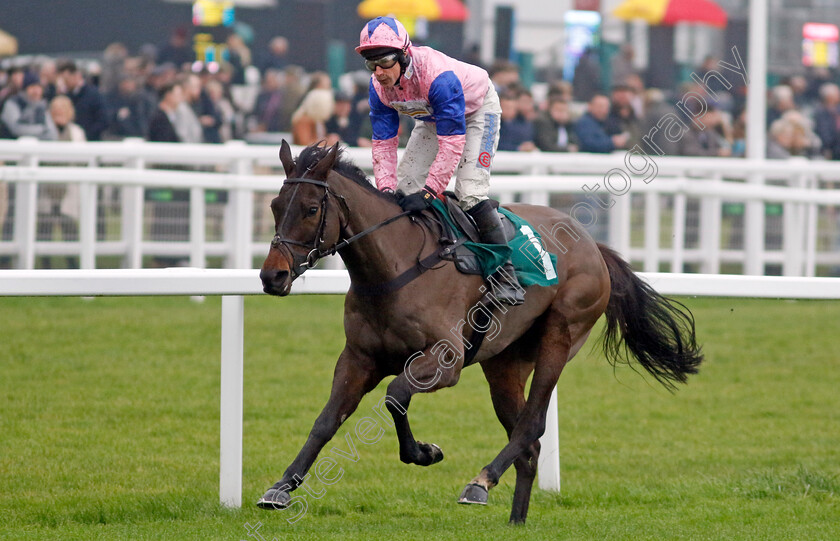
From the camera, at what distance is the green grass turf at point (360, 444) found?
4938mm

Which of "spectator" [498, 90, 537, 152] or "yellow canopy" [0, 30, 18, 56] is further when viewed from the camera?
"yellow canopy" [0, 30, 18, 56]

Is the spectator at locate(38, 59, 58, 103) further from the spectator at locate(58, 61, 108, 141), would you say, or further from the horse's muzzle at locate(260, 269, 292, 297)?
the horse's muzzle at locate(260, 269, 292, 297)

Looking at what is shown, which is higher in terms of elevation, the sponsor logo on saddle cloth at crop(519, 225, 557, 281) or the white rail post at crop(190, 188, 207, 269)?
the sponsor logo on saddle cloth at crop(519, 225, 557, 281)

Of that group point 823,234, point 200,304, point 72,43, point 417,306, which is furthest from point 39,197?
point 72,43

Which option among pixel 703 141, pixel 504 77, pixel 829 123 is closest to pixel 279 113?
pixel 504 77

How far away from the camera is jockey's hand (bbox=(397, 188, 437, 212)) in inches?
188

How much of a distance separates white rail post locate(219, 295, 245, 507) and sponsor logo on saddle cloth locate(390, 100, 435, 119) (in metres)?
1.01

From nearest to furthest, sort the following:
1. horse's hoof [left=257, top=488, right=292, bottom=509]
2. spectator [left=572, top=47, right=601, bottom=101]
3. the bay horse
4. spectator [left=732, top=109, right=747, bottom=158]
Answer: horse's hoof [left=257, top=488, right=292, bottom=509] → the bay horse → spectator [left=732, top=109, right=747, bottom=158] → spectator [left=572, top=47, right=601, bottom=101]

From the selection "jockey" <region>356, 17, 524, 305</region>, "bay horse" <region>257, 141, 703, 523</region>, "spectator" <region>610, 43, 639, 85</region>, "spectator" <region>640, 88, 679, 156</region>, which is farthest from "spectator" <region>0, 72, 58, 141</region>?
"spectator" <region>610, 43, 639, 85</region>

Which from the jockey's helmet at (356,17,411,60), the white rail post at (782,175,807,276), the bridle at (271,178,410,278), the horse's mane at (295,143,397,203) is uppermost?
the jockey's helmet at (356,17,411,60)

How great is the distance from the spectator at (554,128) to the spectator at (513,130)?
0.32 feet

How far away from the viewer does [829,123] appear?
49.6 ft

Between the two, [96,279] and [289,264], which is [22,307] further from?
[289,264]

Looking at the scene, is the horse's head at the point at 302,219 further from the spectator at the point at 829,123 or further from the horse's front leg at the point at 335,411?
the spectator at the point at 829,123
